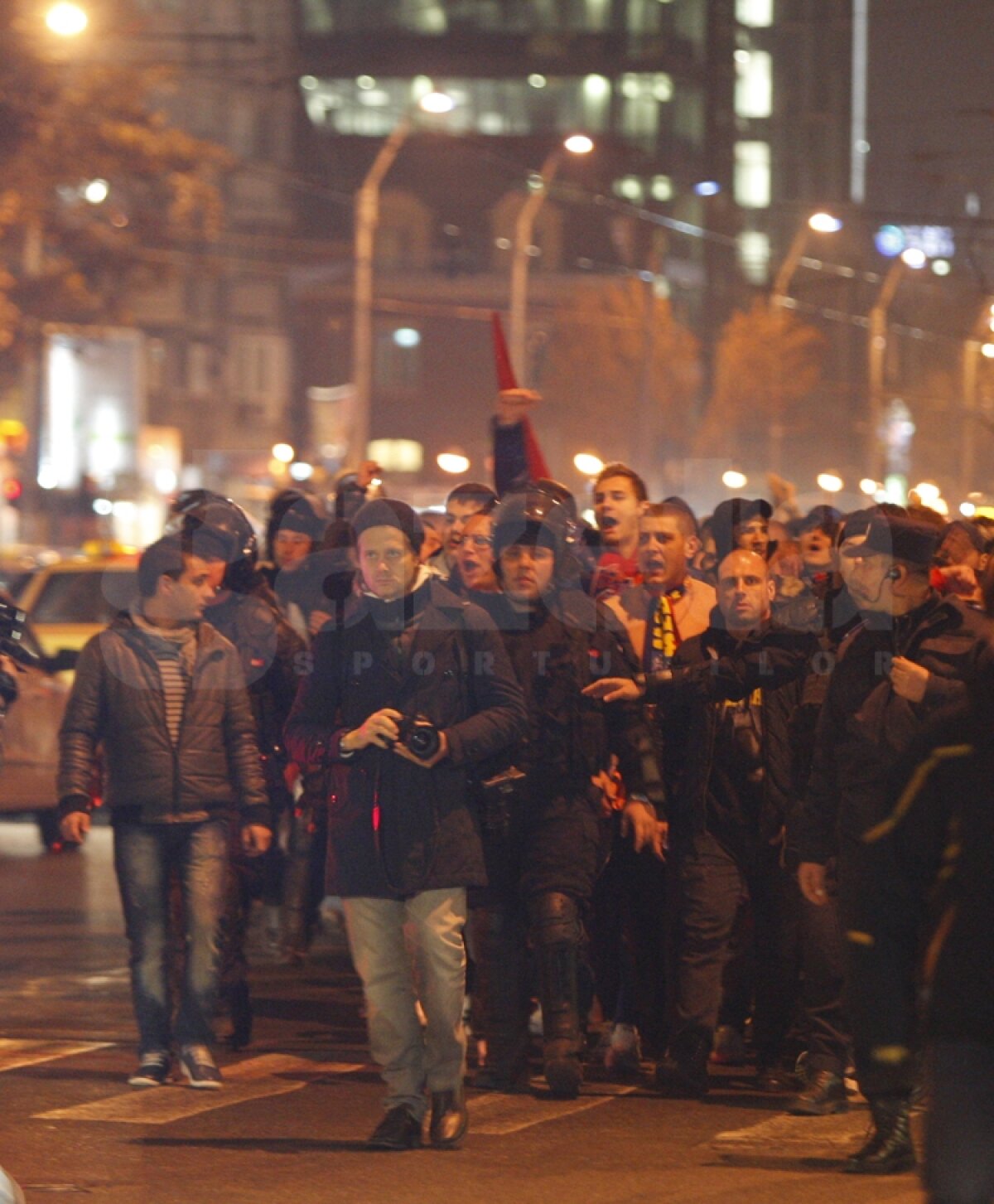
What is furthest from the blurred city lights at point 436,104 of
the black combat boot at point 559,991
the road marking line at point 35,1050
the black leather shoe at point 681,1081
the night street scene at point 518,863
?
the black leather shoe at point 681,1081

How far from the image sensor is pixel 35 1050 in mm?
8656

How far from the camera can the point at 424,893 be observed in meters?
6.85

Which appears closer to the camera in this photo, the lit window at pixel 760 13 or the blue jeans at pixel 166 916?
the blue jeans at pixel 166 916

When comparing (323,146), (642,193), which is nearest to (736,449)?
(642,193)

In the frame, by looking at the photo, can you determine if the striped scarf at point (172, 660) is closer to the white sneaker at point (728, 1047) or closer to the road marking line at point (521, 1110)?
the road marking line at point (521, 1110)

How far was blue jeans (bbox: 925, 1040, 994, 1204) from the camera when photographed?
12.6 feet

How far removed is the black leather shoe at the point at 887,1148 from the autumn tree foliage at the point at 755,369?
167 ft

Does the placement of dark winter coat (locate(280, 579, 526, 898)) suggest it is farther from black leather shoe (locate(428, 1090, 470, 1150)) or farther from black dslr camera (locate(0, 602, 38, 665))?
black dslr camera (locate(0, 602, 38, 665))

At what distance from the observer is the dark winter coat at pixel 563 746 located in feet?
25.9

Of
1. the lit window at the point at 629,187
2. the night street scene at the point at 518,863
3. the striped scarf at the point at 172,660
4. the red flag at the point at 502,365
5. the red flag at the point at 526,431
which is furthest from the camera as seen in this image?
the lit window at the point at 629,187

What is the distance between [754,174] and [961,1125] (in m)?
114

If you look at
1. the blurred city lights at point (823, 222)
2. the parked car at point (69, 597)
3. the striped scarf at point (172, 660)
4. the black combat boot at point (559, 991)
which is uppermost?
the blurred city lights at point (823, 222)

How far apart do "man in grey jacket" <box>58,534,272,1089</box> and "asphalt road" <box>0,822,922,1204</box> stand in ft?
0.98

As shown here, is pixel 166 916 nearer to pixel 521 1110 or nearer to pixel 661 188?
pixel 521 1110
